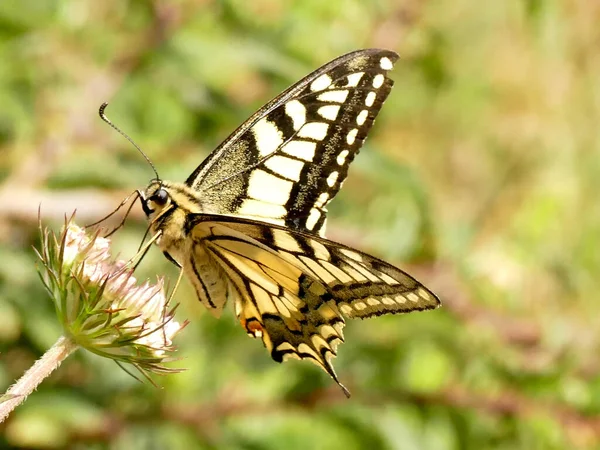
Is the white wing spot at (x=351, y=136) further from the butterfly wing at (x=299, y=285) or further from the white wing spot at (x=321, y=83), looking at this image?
the butterfly wing at (x=299, y=285)

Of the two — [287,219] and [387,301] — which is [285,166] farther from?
[387,301]

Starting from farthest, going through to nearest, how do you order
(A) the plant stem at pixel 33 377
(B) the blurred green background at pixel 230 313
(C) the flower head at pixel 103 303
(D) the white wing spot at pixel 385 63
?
(B) the blurred green background at pixel 230 313 → (D) the white wing spot at pixel 385 63 → (C) the flower head at pixel 103 303 → (A) the plant stem at pixel 33 377

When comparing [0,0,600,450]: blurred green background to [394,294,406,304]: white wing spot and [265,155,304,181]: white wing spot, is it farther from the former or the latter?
[394,294,406,304]: white wing spot

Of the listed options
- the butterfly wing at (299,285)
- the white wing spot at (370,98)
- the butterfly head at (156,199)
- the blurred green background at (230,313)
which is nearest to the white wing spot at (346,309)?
the butterfly wing at (299,285)

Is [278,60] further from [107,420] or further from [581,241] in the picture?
[581,241]

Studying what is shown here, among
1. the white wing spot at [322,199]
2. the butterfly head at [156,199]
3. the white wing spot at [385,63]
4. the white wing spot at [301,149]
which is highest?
the white wing spot at [385,63]

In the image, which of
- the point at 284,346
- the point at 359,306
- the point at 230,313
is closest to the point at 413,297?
the point at 359,306

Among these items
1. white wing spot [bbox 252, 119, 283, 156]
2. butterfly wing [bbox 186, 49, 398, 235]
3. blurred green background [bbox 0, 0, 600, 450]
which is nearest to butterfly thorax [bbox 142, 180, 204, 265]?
butterfly wing [bbox 186, 49, 398, 235]
